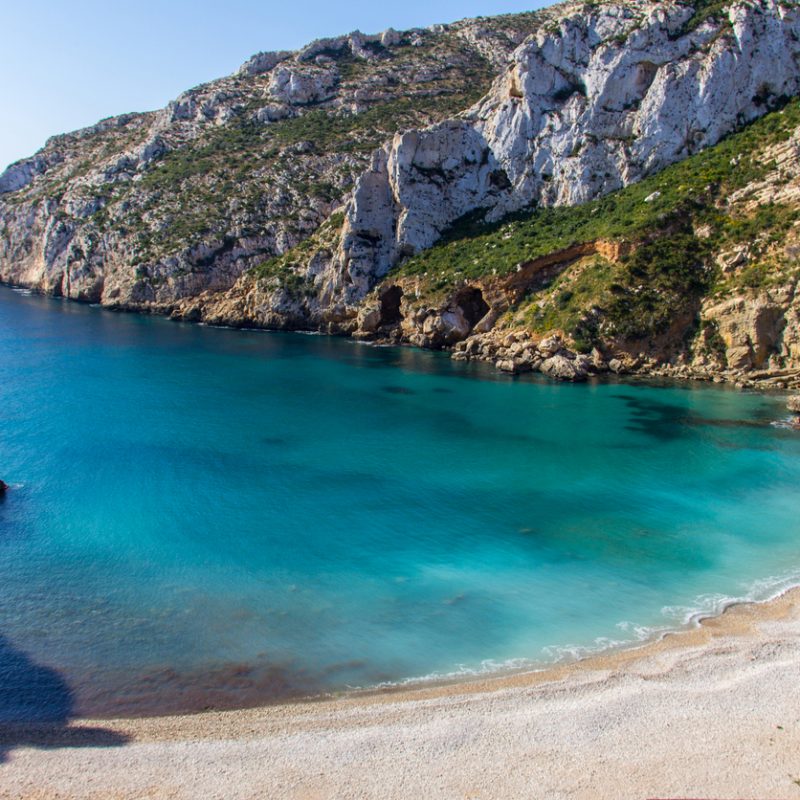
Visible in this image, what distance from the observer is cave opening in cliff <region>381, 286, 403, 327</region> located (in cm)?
7344

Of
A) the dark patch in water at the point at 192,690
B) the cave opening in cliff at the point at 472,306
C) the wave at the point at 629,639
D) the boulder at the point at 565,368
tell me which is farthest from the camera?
the cave opening in cliff at the point at 472,306

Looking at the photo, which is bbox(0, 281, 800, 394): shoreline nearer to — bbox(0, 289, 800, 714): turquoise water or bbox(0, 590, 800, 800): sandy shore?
bbox(0, 289, 800, 714): turquoise water

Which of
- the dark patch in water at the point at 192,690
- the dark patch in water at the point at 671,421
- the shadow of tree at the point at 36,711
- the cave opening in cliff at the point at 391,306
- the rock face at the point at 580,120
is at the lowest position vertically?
the shadow of tree at the point at 36,711

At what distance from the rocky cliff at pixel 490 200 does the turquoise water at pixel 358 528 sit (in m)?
10.5

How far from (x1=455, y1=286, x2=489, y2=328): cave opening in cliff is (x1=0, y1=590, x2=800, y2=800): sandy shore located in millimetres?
52763

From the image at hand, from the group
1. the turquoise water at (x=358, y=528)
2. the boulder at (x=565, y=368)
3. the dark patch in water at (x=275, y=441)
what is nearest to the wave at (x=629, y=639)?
the turquoise water at (x=358, y=528)

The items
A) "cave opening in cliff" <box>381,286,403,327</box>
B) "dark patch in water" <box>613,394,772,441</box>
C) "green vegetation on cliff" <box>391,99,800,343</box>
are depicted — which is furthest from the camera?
"cave opening in cliff" <box>381,286,403,327</box>

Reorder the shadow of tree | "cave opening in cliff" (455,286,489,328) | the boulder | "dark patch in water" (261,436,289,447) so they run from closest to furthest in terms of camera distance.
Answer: the shadow of tree
"dark patch in water" (261,436,289,447)
the boulder
"cave opening in cliff" (455,286,489,328)

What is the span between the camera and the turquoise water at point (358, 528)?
17.5m

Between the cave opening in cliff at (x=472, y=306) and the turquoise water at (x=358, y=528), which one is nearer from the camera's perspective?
the turquoise water at (x=358, y=528)

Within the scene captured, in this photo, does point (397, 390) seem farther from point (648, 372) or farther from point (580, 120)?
point (580, 120)

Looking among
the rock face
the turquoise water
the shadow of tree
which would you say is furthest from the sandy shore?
the rock face

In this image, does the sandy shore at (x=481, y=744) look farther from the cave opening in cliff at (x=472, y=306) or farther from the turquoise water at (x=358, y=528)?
the cave opening in cliff at (x=472, y=306)

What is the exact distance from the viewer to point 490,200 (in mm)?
77062
